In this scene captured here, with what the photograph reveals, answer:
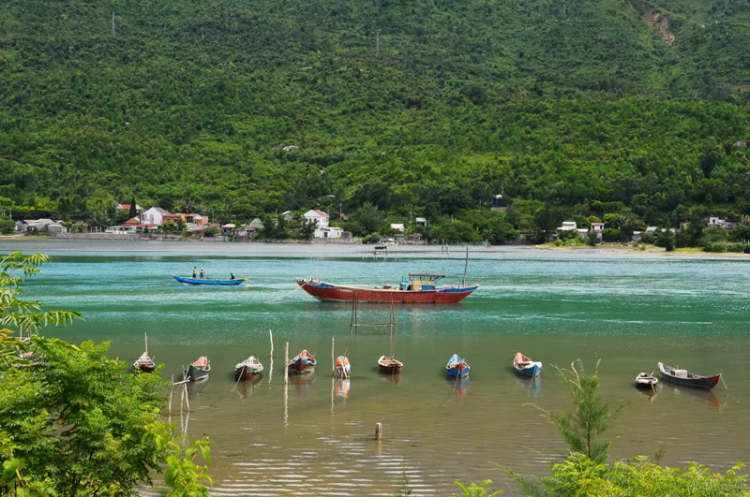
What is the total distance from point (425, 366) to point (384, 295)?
22.5 m

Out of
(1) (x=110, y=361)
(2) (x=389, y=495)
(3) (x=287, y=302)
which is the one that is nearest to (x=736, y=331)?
(3) (x=287, y=302)

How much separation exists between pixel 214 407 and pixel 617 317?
33461 mm

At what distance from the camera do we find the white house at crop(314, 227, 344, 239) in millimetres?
152375

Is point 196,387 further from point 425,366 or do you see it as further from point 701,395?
point 701,395

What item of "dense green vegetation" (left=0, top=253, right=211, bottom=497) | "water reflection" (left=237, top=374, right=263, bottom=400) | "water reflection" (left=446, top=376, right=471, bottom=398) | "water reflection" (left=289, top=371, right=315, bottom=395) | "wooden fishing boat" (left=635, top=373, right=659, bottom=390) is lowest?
"water reflection" (left=237, top=374, right=263, bottom=400)

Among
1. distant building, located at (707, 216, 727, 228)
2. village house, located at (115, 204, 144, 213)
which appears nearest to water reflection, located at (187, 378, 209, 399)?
distant building, located at (707, 216, 727, 228)

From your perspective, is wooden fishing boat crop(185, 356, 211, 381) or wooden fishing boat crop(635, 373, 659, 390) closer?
wooden fishing boat crop(635, 373, 659, 390)

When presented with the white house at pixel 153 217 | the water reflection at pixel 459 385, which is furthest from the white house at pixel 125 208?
the water reflection at pixel 459 385

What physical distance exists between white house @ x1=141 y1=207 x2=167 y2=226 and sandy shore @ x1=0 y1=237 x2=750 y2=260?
8.04m

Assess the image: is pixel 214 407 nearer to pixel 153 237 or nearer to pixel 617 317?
pixel 617 317

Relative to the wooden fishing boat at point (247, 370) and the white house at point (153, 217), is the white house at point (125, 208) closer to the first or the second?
the white house at point (153, 217)

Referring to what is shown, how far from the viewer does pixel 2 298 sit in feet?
37.6

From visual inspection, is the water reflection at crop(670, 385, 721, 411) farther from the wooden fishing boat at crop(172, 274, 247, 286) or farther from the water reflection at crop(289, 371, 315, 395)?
the wooden fishing boat at crop(172, 274, 247, 286)

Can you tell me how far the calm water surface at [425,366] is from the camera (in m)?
18.9
